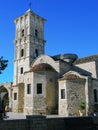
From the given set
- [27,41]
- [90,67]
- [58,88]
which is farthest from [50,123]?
[27,41]

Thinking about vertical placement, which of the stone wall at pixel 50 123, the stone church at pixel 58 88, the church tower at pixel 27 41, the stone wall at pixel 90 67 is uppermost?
the church tower at pixel 27 41

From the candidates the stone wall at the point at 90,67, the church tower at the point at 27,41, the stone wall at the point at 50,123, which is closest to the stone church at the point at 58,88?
the stone wall at the point at 90,67

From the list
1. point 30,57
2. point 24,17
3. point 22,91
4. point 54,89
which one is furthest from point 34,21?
point 54,89

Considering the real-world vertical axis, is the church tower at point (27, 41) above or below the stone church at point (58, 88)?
above

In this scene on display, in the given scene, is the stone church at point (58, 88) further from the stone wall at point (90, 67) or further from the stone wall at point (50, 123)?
the stone wall at point (50, 123)

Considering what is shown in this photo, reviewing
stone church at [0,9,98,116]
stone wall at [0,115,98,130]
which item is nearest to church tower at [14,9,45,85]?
stone church at [0,9,98,116]

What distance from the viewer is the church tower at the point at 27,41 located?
37656 mm

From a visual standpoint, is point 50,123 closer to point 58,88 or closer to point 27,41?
point 58,88

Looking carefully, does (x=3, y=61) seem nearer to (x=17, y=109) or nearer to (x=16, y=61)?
(x=17, y=109)

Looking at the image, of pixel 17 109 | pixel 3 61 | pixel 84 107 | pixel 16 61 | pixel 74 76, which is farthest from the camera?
pixel 16 61

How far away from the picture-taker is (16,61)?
39312mm

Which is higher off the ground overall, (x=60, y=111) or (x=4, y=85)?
(x=4, y=85)

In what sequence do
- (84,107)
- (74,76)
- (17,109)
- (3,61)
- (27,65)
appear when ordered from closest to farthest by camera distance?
(3,61) < (84,107) < (74,76) < (17,109) < (27,65)

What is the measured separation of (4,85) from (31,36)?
41.1 feet
